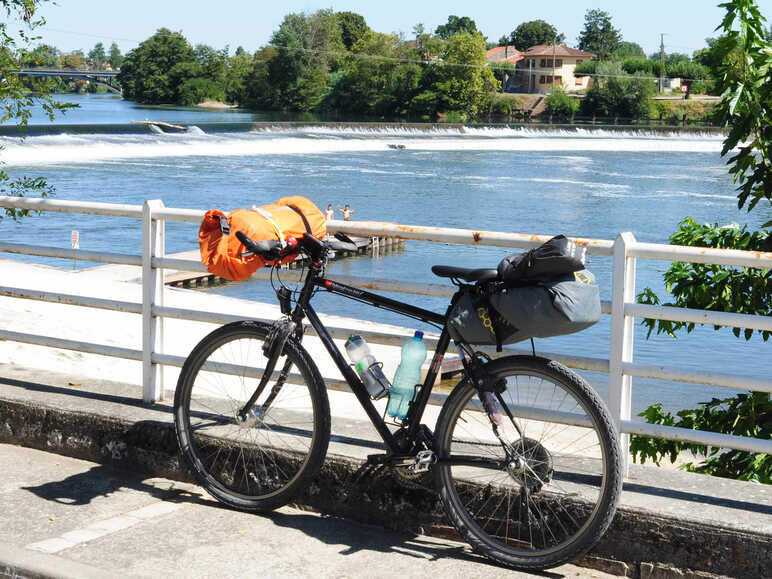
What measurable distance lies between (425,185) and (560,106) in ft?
246

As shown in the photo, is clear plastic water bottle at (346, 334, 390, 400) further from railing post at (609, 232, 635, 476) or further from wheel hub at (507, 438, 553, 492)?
railing post at (609, 232, 635, 476)

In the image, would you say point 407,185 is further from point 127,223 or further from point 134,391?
point 134,391

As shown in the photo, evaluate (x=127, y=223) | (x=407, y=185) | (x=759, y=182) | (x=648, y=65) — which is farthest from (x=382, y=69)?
(x=759, y=182)

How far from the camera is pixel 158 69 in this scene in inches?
5689

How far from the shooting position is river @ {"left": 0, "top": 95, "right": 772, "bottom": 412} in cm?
2553

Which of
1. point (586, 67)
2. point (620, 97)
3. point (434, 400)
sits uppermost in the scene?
point (586, 67)

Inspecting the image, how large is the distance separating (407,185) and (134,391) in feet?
153

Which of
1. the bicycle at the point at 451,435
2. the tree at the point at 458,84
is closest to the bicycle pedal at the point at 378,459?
the bicycle at the point at 451,435

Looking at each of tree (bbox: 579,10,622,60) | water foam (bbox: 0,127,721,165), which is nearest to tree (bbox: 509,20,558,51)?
tree (bbox: 579,10,622,60)

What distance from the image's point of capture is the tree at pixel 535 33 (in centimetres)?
18375

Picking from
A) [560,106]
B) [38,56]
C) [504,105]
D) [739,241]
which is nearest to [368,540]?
[739,241]

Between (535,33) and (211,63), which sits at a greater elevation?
(535,33)

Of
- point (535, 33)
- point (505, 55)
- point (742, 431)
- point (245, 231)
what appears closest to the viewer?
point (245, 231)

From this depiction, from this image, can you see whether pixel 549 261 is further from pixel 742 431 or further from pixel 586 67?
pixel 586 67
